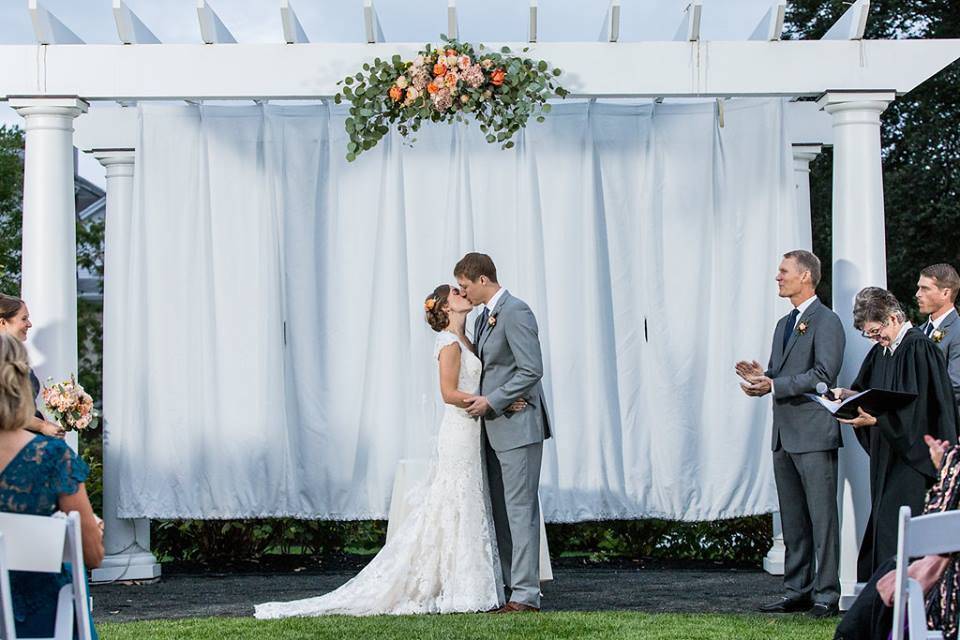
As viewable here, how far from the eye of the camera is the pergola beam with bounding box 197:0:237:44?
6309mm

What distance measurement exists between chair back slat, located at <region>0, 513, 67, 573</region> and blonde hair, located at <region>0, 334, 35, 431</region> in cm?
31

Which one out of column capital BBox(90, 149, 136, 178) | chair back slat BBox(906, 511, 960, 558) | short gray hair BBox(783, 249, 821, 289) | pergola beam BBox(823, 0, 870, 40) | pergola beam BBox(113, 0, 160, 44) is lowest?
chair back slat BBox(906, 511, 960, 558)

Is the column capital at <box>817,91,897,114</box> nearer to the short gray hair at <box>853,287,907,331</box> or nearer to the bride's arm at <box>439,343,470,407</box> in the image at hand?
the short gray hair at <box>853,287,907,331</box>

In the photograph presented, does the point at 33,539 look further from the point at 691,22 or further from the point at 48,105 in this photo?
the point at 691,22

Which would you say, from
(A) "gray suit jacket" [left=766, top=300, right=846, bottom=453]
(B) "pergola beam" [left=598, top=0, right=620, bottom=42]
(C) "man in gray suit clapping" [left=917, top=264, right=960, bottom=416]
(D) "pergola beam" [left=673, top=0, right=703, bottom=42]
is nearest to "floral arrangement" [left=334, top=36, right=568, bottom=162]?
(B) "pergola beam" [left=598, top=0, right=620, bottom=42]

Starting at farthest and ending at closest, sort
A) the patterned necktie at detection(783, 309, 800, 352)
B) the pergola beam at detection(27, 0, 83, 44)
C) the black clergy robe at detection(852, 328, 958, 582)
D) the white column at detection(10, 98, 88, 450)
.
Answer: the white column at detection(10, 98, 88, 450) < the pergola beam at detection(27, 0, 83, 44) < the patterned necktie at detection(783, 309, 800, 352) < the black clergy robe at detection(852, 328, 958, 582)

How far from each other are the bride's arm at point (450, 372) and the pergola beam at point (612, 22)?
1.75m

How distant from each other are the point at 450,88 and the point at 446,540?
219 centimetres

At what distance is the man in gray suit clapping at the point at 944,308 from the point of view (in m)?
6.13

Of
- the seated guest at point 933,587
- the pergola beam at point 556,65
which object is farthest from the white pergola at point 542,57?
the seated guest at point 933,587

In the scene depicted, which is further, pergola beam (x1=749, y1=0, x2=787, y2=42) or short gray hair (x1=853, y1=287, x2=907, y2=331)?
pergola beam (x1=749, y1=0, x2=787, y2=42)

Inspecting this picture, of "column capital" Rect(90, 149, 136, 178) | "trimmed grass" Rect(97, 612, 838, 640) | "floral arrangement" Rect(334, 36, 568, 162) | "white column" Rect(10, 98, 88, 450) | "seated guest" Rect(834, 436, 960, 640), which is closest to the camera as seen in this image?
"seated guest" Rect(834, 436, 960, 640)

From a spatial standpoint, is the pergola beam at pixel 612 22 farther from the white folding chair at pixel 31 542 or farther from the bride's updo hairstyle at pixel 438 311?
the white folding chair at pixel 31 542

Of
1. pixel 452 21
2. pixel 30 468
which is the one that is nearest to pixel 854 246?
pixel 452 21
